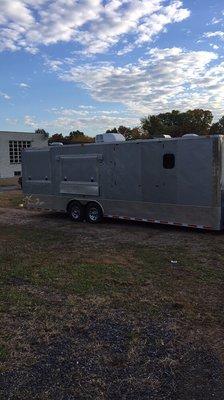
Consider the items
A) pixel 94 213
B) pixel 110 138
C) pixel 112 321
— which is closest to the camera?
pixel 112 321

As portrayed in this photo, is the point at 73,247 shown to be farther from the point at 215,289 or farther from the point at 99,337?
the point at 99,337

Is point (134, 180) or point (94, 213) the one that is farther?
point (94, 213)

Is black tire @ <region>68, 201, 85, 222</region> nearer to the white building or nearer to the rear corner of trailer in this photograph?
the rear corner of trailer

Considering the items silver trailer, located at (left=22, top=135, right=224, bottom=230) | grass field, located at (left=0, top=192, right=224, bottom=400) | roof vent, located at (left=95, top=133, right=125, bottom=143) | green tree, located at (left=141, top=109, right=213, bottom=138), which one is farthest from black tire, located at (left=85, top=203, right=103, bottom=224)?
green tree, located at (left=141, top=109, right=213, bottom=138)

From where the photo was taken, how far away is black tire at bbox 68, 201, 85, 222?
15325 mm

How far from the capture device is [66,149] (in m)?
15.4

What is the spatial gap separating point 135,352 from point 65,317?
1.42 m

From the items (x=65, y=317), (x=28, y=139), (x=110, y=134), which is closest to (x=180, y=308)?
(x=65, y=317)

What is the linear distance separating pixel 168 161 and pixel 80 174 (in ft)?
11.7

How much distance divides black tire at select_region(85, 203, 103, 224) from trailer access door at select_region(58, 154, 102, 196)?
0.43 m

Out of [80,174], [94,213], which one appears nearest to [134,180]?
[94,213]

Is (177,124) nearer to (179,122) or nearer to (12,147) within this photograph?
(179,122)

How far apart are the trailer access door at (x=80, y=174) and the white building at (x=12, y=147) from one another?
1516 inches

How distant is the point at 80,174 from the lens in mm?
15031
